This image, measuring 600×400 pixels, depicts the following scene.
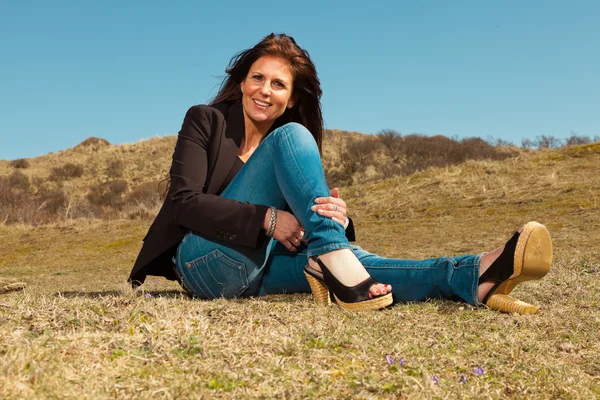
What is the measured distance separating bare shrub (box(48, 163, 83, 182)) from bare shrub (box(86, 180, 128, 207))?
12.0ft

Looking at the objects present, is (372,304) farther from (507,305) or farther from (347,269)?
(507,305)

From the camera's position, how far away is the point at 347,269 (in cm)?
269

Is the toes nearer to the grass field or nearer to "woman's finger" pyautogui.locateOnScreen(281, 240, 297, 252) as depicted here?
the grass field

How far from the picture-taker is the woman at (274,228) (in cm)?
269

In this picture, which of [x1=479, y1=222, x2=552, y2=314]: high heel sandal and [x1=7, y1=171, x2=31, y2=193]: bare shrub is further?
[x1=7, y1=171, x2=31, y2=193]: bare shrub

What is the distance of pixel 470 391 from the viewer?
6.04 ft

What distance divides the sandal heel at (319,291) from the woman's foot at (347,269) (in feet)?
0.56

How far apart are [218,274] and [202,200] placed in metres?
0.43

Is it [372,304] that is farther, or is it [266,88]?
[266,88]

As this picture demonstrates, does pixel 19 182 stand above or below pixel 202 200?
above

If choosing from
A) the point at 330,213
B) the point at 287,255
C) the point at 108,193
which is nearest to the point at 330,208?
the point at 330,213

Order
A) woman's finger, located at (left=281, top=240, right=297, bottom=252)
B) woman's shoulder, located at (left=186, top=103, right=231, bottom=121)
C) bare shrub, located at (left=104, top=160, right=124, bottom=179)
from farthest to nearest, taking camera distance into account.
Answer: bare shrub, located at (left=104, top=160, right=124, bottom=179) → woman's shoulder, located at (left=186, top=103, right=231, bottom=121) → woman's finger, located at (left=281, top=240, right=297, bottom=252)

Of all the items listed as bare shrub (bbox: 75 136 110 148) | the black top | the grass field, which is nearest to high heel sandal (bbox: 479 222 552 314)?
the grass field

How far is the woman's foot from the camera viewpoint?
2682 millimetres
